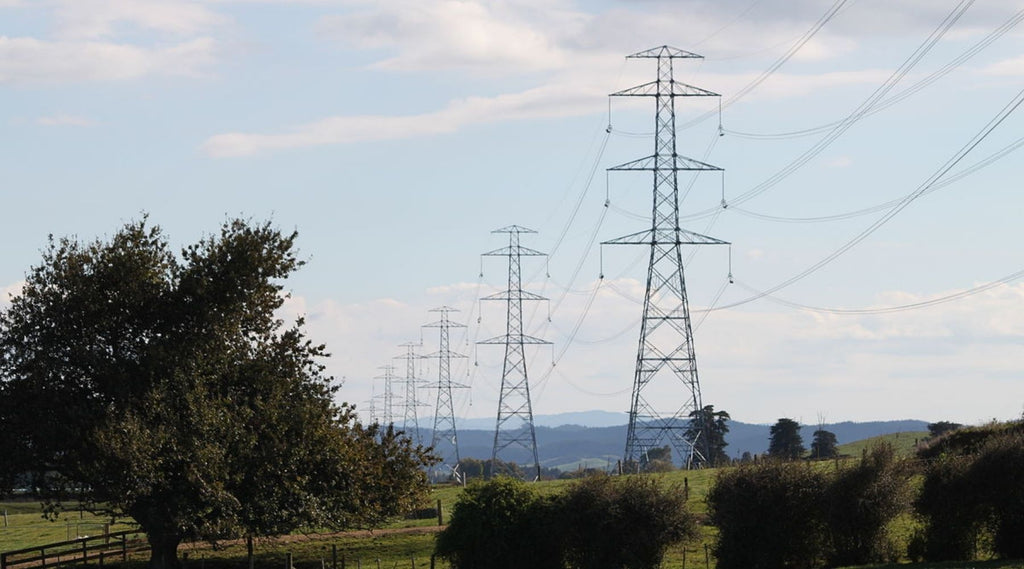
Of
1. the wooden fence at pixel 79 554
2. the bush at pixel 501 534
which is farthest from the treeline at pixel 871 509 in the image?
the wooden fence at pixel 79 554

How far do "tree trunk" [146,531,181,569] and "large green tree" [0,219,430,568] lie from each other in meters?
0.10

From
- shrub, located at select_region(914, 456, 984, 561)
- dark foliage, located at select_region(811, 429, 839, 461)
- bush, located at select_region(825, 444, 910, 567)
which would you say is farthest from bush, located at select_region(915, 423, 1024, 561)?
dark foliage, located at select_region(811, 429, 839, 461)

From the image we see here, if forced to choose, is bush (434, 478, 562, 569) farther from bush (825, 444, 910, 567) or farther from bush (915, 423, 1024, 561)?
bush (915, 423, 1024, 561)

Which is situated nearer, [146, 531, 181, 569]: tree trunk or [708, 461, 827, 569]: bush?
[708, 461, 827, 569]: bush

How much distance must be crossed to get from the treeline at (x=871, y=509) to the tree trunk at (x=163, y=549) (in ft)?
84.6

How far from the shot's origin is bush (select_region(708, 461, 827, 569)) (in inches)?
2176

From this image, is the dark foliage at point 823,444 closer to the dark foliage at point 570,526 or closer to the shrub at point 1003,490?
the dark foliage at point 570,526

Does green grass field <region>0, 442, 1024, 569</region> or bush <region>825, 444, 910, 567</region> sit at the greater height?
bush <region>825, 444, 910, 567</region>

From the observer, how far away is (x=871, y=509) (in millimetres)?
54031

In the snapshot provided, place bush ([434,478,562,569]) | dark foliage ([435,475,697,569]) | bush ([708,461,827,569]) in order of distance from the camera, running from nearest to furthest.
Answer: bush ([708,461,827,569]) → dark foliage ([435,475,697,569]) → bush ([434,478,562,569])

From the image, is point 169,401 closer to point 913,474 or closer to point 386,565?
point 386,565

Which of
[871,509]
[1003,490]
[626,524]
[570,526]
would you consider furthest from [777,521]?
[570,526]

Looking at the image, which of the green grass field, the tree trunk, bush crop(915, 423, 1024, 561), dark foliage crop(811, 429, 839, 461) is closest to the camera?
bush crop(915, 423, 1024, 561)

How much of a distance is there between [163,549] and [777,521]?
29.1 m
